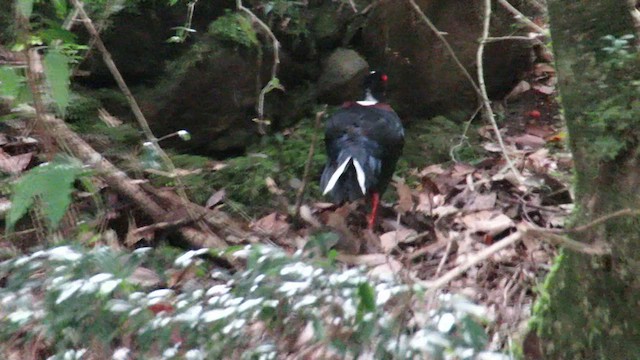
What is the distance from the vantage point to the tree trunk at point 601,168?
7.01 feet

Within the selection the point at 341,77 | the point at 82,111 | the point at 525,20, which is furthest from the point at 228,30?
the point at 525,20

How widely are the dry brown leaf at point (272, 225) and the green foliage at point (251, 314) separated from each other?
1.41 meters

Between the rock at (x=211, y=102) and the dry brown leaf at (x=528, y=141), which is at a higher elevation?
the rock at (x=211, y=102)

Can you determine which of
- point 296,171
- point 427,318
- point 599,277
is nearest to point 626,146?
point 599,277

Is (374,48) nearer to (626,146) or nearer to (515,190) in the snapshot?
(515,190)

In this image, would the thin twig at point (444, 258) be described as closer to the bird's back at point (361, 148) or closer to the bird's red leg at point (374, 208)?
the bird's red leg at point (374, 208)

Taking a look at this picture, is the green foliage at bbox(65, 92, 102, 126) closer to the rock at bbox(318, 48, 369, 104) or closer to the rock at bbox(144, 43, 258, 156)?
the rock at bbox(144, 43, 258, 156)

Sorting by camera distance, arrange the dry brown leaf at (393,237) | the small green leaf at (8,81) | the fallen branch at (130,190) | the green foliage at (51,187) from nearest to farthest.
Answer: the green foliage at (51,187), the small green leaf at (8,81), the fallen branch at (130,190), the dry brown leaf at (393,237)

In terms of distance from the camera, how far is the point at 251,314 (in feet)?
6.60

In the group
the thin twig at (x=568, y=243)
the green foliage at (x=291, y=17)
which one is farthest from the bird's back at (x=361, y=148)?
the thin twig at (x=568, y=243)

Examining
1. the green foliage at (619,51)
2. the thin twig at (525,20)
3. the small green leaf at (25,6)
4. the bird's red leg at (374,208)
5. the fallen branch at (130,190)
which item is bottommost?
the bird's red leg at (374,208)

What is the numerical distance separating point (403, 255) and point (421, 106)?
340cm

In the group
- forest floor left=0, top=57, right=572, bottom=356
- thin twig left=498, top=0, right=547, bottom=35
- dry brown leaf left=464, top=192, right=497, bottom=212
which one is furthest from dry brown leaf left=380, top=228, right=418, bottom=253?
thin twig left=498, top=0, right=547, bottom=35

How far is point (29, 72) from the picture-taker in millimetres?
2523
